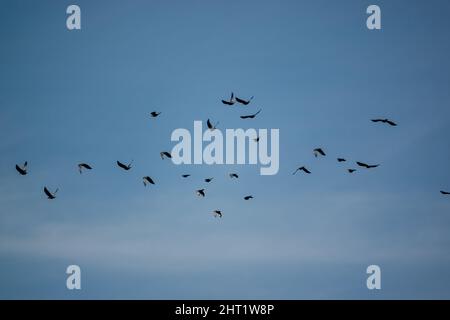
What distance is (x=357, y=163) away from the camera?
3572 cm
